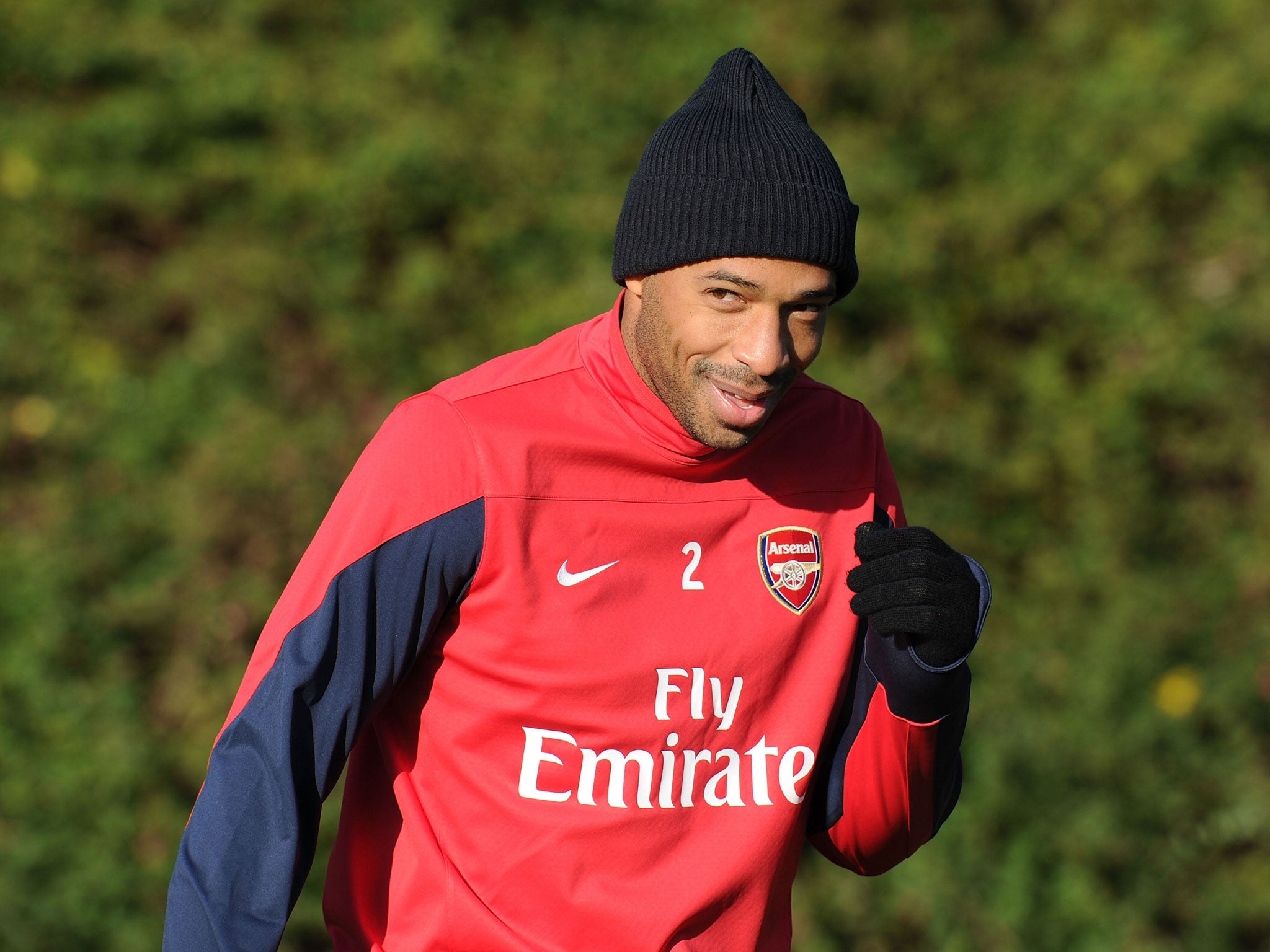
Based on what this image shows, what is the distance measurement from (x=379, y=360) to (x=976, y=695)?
227 cm

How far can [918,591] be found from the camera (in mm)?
1962

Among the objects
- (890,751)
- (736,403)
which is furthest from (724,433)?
(890,751)

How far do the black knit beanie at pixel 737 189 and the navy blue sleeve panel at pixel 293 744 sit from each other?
49 cm

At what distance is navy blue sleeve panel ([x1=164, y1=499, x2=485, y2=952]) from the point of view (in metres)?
1.82

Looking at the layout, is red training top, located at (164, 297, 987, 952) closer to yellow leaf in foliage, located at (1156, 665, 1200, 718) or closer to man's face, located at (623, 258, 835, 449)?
man's face, located at (623, 258, 835, 449)

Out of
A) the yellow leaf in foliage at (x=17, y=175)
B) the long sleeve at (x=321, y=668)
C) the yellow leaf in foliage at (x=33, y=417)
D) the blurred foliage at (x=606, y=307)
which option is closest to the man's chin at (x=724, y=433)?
the long sleeve at (x=321, y=668)

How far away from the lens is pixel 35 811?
12.8 ft

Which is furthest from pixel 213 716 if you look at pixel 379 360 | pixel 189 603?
pixel 379 360

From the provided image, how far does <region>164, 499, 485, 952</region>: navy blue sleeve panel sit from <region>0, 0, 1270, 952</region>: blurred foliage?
7.26 feet

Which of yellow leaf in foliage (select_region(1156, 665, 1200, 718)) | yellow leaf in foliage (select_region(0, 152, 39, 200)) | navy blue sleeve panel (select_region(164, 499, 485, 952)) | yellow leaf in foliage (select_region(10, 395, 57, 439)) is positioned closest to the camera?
navy blue sleeve panel (select_region(164, 499, 485, 952))

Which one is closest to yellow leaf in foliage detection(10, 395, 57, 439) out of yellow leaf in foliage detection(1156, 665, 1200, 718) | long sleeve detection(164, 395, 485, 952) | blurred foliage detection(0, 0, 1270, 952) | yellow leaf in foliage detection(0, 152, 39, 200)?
blurred foliage detection(0, 0, 1270, 952)

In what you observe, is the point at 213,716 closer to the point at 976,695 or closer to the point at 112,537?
the point at 112,537

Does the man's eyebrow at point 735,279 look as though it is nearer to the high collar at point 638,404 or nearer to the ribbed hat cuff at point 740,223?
the ribbed hat cuff at point 740,223

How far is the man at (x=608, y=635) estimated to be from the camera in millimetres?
1864
